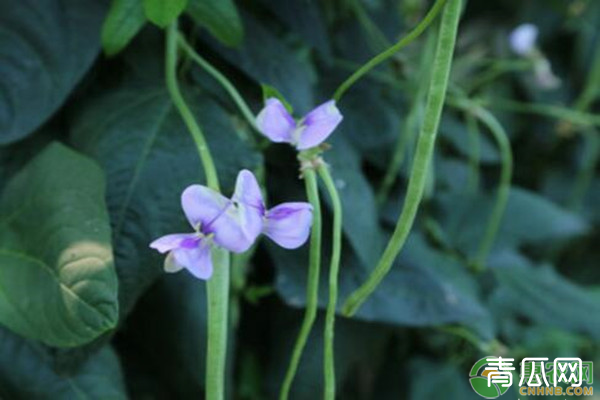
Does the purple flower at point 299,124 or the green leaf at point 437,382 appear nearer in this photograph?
the purple flower at point 299,124

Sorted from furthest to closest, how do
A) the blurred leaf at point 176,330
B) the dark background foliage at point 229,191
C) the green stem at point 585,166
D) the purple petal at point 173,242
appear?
the green stem at point 585,166 → the blurred leaf at point 176,330 → the dark background foliage at point 229,191 → the purple petal at point 173,242

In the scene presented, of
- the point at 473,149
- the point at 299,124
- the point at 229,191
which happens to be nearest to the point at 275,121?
the point at 299,124

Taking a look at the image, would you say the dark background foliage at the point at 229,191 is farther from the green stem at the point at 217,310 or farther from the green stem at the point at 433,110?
the green stem at the point at 433,110

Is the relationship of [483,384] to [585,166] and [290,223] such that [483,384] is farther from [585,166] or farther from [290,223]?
[585,166]

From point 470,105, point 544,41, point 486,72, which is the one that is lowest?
point 470,105

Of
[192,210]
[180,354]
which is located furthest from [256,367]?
[192,210]

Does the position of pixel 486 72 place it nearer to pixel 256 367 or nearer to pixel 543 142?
pixel 543 142

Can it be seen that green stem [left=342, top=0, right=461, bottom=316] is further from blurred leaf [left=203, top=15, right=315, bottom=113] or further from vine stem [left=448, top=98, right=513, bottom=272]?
vine stem [left=448, top=98, right=513, bottom=272]

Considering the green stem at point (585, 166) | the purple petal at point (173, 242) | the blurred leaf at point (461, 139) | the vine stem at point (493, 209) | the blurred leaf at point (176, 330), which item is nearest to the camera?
the purple petal at point (173, 242)

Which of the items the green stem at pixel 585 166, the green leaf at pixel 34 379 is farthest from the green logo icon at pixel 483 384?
the green stem at pixel 585 166

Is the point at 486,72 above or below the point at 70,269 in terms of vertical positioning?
above
